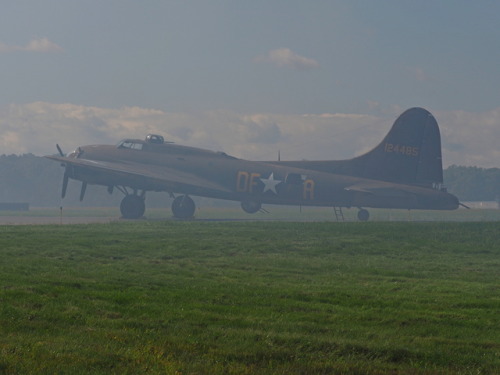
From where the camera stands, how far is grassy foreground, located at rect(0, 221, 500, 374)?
10.6 metres

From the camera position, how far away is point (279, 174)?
195 feet

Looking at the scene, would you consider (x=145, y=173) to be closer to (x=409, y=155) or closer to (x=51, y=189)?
(x=409, y=155)

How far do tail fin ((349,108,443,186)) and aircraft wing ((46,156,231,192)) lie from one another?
12.6 meters

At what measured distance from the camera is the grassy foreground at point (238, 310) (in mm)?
10562

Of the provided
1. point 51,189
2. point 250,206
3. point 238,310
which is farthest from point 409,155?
point 51,189

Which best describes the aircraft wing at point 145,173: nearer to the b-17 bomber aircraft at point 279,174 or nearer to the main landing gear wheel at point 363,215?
the b-17 bomber aircraft at point 279,174

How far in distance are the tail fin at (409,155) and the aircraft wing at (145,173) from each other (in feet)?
41.2

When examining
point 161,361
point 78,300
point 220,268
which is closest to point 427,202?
point 220,268

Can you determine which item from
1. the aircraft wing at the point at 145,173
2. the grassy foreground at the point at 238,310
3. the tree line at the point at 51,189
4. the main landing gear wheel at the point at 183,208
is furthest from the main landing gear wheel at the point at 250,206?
the tree line at the point at 51,189

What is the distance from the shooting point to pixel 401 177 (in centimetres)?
6034

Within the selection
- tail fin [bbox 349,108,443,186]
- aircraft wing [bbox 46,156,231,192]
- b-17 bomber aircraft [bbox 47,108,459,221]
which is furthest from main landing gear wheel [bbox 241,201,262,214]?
tail fin [bbox 349,108,443,186]

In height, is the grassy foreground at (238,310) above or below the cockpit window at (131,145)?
below

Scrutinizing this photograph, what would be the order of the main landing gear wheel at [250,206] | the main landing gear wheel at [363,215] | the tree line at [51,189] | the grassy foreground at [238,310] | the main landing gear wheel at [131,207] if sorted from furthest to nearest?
the tree line at [51,189], the main landing gear wheel at [250,206], the main landing gear wheel at [363,215], the main landing gear wheel at [131,207], the grassy foreground at [238,310]

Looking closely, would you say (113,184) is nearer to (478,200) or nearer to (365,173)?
(365,173)
